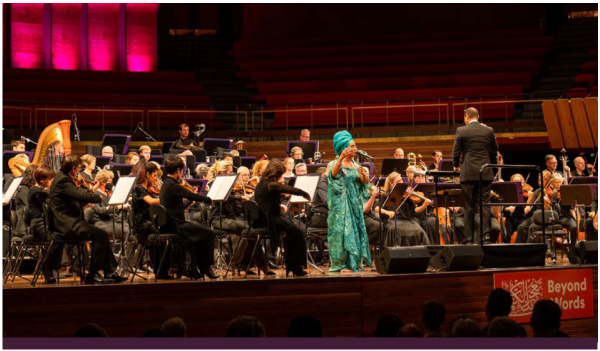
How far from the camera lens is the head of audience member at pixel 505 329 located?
11.8ft

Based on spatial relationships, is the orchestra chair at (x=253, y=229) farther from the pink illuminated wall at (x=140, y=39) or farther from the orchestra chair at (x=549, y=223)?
the pink illuminated wall at (x=140, y=39)

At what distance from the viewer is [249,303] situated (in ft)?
16.2

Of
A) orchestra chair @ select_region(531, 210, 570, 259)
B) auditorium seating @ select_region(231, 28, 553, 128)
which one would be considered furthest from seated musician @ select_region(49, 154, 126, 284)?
auditorium seating @ select_region(231, 28, 553, 128)

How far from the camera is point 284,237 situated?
5.68 m

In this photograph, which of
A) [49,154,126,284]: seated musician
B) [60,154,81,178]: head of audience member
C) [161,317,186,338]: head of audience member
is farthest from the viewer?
[60,154,81,178]: head of audience member

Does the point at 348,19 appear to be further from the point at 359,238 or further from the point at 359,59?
the point at 359,238

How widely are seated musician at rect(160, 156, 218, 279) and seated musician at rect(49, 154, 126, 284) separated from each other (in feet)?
1.74

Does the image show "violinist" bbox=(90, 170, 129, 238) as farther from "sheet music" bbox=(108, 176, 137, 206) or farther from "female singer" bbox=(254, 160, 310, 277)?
"female singer" bbox=(254, 160, 310, 277)

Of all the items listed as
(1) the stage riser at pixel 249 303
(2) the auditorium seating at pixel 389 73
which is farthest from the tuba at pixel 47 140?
(2) the auditorium seating at pixel 389 73

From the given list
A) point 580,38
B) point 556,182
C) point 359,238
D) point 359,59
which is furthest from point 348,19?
point 359,238

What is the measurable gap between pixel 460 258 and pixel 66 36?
12.6 m

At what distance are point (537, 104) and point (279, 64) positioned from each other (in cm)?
526

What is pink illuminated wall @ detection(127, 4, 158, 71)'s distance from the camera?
16.0 metres

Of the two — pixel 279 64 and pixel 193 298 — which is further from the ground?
pixel 279 64
